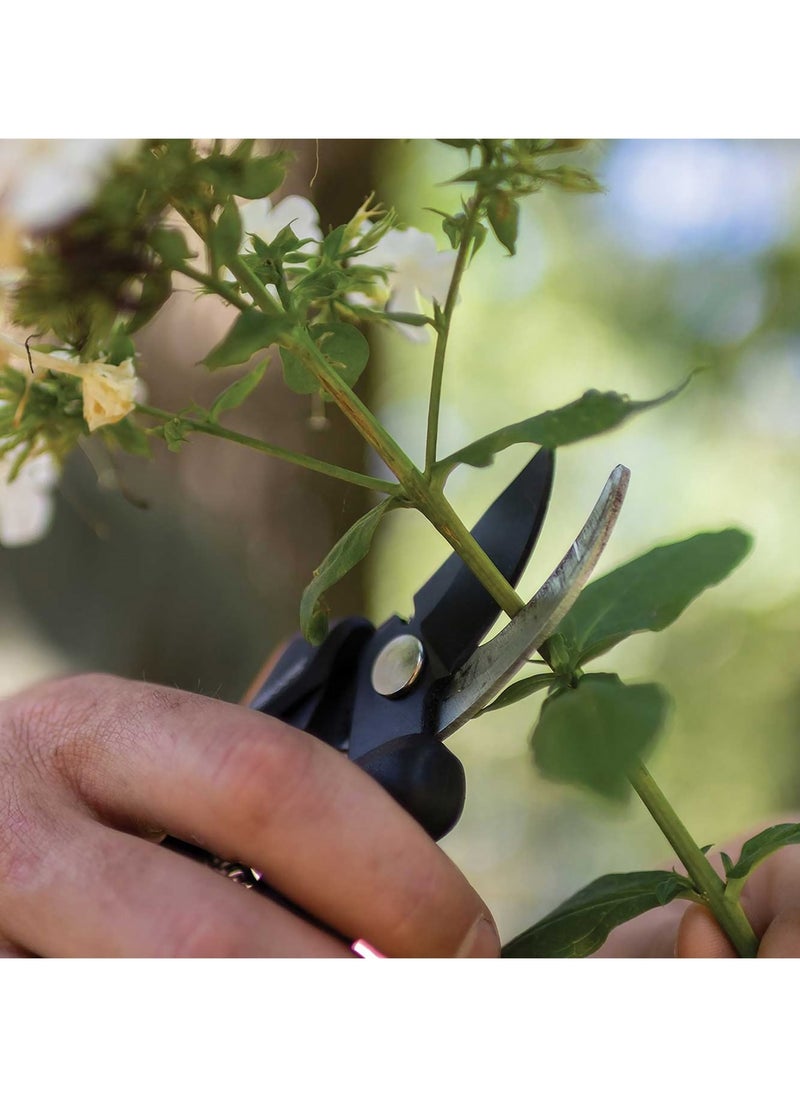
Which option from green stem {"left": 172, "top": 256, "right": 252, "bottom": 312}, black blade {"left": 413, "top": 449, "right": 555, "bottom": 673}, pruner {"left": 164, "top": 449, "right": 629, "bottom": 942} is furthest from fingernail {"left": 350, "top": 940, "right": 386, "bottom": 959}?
green stem {"left": 172, "top": 256, "right": 252, "bottom": 312}

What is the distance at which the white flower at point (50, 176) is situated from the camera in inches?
14.9

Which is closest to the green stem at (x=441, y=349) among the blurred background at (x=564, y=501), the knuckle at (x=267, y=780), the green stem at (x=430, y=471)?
the green stem at (x=430, y=471)

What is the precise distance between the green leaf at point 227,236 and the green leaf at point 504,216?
8 centimetres

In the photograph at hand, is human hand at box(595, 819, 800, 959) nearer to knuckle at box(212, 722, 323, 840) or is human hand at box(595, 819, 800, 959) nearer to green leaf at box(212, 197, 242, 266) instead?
knuckle at box(212, 722, 323, 840)

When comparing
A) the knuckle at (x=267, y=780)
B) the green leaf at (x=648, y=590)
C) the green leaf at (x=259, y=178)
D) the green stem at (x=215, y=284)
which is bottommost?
the knuckle at (x=267, y=780)

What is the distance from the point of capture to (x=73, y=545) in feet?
2.39

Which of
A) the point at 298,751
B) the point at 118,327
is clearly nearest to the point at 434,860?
the point at 298,751

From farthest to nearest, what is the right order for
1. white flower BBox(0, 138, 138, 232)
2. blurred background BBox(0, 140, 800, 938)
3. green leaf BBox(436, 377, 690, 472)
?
blurred background BBox(0, 140, 800, 938) → white flower BBox(0, 138, 138, 232) → green leaf BBox(436, 377, 690, 472)

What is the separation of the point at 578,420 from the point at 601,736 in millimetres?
93

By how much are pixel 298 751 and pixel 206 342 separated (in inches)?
11.6

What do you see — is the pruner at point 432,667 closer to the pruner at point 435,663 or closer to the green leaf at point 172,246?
the pruner at point 435,663

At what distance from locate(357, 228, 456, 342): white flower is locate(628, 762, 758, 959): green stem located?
205 mm

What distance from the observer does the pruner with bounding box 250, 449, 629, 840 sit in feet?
1.00
